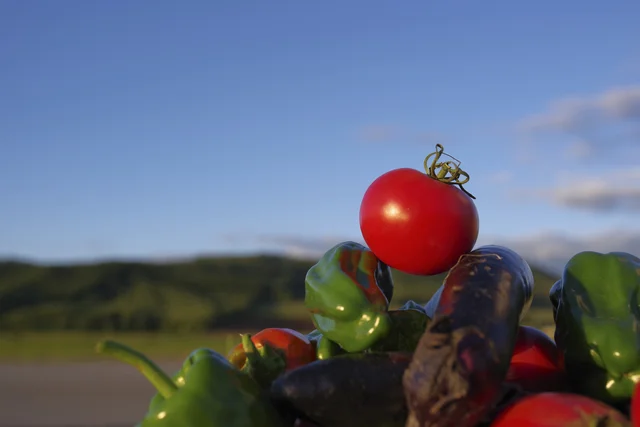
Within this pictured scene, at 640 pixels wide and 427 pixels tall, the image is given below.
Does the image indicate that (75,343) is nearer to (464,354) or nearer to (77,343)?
(77,343)

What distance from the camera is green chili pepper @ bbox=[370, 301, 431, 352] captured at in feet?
5.01

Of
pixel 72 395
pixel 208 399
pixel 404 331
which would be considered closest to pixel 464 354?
pixel 404 331

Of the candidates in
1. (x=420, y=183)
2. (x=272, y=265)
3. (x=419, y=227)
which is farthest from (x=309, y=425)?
(x=272, y=265)

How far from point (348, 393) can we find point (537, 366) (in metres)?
0.53

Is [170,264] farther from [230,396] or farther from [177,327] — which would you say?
[230,396]

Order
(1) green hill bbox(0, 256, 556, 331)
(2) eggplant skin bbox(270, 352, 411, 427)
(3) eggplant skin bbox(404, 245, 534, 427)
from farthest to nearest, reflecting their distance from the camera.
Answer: (1) green hill bbox(0, 256, 556, 331) < (2) eggplant skin bbox(270, 352, 411, 427) < (3) eggplant skin bbox(404, 245, 534, 427)

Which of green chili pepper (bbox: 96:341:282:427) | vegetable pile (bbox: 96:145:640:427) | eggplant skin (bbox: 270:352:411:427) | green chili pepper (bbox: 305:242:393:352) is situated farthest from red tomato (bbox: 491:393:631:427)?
green chili pepper (bbox: 96:341:282:427)

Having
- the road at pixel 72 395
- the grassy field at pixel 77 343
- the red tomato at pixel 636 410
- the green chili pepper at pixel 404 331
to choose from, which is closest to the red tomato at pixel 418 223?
the green chili pepper at pixel 404 331

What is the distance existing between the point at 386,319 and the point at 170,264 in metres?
10.5

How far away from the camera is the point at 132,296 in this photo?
11109mm

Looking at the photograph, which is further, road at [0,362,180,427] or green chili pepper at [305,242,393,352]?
road at [0,362,180,427]

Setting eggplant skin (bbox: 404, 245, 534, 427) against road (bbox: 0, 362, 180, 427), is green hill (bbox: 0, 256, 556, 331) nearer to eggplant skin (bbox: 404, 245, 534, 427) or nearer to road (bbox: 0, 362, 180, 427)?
road (bbox: 0, 362, 180, 427)

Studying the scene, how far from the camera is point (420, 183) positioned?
1618 mm

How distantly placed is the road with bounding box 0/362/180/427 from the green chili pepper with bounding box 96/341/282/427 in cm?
751
